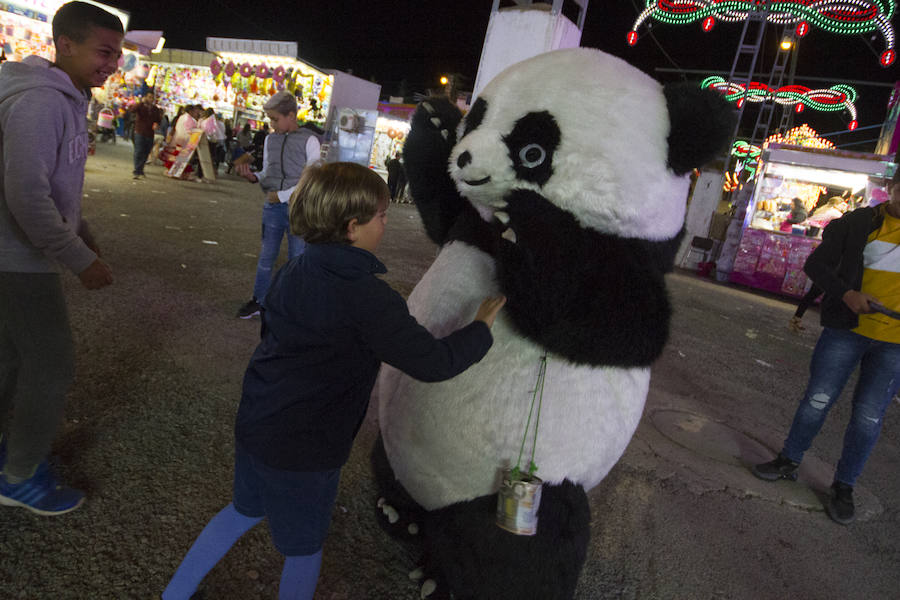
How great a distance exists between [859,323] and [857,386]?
16.2 inches

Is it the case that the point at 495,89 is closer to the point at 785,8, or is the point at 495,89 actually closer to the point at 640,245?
the point at 640,245

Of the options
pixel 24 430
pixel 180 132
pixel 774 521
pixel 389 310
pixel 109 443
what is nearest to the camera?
pixel 389 310

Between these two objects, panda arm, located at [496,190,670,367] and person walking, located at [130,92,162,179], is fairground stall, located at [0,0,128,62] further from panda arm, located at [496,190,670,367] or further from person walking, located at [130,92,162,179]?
panda arm, located at [496,190,670,367]

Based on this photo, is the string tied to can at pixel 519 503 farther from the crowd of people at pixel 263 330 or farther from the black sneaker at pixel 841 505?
the black sneaker at pixel 841 505

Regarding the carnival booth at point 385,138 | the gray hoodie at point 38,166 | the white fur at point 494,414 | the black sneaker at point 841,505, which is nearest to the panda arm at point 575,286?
the white fur at point 494,414

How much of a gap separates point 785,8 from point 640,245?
55.1 ft

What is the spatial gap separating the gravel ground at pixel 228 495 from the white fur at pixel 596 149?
519mm

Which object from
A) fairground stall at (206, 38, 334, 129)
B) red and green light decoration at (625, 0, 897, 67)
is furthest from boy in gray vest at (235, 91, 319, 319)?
fairground stall at (206, 38, 334, 129)

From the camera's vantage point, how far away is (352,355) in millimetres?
1468

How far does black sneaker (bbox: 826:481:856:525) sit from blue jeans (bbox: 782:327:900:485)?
40mm

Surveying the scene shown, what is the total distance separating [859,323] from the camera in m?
2.92

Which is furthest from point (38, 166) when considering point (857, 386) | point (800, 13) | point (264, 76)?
point (264, 76)

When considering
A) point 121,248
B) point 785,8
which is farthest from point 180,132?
point 785,8

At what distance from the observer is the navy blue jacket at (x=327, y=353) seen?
54.5 inches
